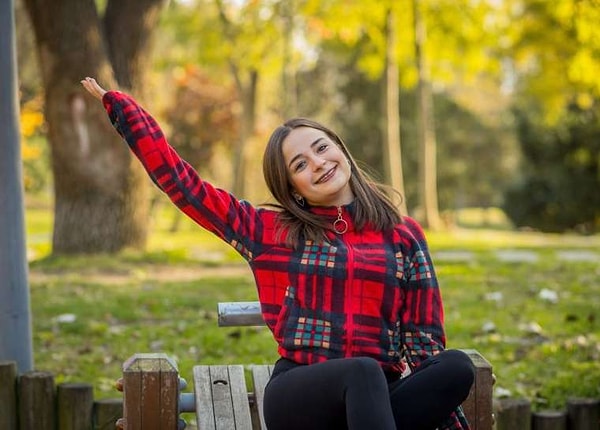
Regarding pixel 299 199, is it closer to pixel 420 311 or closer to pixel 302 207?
pixel 302 207

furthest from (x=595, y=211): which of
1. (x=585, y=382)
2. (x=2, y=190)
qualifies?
(x=2, y=190)

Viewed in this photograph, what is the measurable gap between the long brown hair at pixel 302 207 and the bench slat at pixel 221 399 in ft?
2.01

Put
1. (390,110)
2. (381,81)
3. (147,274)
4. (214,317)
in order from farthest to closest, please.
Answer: (381,81) → (390,110) → (147,274) → (214,317)

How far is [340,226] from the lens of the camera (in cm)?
345

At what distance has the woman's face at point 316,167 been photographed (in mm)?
3453

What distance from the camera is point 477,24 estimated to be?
19.4 metres

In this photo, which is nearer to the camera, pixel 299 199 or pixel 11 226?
pixel 299 199

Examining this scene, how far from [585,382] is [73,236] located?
22.1ft

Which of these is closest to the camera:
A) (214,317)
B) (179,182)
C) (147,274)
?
(179,182)

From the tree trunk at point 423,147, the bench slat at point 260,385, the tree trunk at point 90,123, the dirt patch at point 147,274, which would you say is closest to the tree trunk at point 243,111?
the tree trunk at point 423,147

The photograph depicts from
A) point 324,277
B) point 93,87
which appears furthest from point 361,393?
point 93,87

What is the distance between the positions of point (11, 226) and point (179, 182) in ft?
6.07

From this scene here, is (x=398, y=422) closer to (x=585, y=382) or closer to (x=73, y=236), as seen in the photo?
(x=585, y=382)

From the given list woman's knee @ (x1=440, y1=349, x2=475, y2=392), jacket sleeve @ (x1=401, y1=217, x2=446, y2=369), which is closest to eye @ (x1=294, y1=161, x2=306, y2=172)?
jacket sleeve @ (x1=401, y1=217, x2=446, y2=369)
